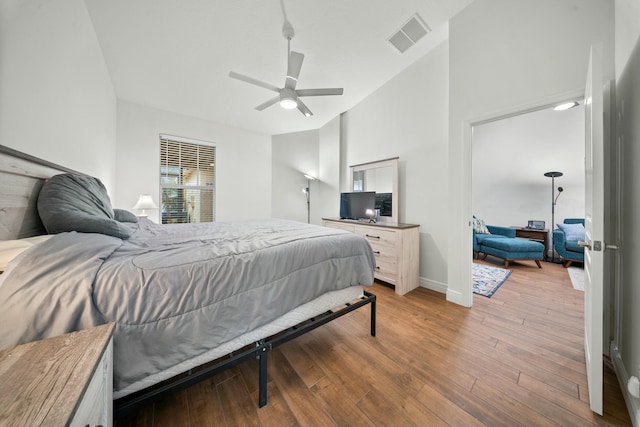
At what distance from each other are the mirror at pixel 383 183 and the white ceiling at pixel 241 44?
124cm

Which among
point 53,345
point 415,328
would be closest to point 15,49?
point 53,345

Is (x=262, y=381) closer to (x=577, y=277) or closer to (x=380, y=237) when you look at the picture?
(x=380, y=237)

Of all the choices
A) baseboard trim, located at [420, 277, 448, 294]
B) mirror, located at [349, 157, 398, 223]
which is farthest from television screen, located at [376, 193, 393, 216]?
baseboard trim, located at [420, 277, 448, 294]

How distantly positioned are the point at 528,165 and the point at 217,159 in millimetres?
6103

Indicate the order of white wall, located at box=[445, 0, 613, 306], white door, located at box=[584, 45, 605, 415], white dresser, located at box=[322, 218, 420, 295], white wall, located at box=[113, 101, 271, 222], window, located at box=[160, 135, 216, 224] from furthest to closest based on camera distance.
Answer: window, located at box=[160, 135, 216, 224] → white wall, located at box=[113, 101, 271, 222] → white dresser, located at box=[322, 218, 420, 295] → white wall, located at box=[445, 0, 613, 306] → white door, located at box=[584, 45, 605, 415]

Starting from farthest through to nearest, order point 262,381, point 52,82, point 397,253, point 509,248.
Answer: point 509,248
point 397,253
point 52,82
point 262,381

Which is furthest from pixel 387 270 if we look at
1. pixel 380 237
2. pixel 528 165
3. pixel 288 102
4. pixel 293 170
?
pixel 528 165

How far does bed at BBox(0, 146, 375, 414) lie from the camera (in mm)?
773

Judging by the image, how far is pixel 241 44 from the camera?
2357 millimetres

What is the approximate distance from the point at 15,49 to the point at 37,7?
0.40m

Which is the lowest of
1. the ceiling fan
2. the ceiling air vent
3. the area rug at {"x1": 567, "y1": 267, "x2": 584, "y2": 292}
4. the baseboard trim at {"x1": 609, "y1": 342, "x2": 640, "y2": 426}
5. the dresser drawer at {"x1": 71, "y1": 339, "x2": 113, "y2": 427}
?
the baseboard trim at {"x1": 609, "y1": 342, "x2": 640, "y2": 426}

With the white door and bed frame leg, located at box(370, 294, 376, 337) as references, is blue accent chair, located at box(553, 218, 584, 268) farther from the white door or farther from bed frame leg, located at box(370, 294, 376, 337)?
bed frame leg, located at box(370, 294, 376, 337)

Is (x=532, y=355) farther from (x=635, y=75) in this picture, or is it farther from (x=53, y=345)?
(x=53, y=345)

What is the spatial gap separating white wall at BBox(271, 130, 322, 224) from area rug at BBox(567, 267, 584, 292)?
13.7ft
